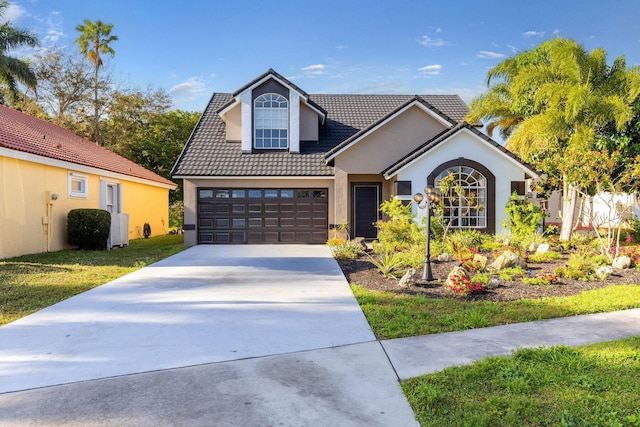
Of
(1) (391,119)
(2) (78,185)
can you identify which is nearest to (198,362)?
(2) (78,185)

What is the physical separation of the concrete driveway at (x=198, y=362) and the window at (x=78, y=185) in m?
8.49

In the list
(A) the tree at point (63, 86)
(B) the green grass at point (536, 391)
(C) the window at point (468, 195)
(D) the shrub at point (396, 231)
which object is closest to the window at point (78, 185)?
(D) the shrub at point (396, 231)

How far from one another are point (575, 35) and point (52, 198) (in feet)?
59.1

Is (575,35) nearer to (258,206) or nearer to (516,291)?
(516,291)

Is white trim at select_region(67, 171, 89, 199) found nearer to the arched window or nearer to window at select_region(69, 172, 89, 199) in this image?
window at select_region(69, 172, 89, 199)

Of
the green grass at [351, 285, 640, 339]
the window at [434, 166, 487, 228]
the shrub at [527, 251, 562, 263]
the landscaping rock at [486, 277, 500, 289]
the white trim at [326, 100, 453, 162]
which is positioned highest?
the white trim at [326, 100, 453, 162]

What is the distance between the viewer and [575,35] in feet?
48.8

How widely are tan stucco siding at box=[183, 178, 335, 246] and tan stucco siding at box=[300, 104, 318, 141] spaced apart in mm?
2428

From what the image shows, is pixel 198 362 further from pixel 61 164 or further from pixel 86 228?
pixel 61 164

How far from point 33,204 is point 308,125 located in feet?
34.1

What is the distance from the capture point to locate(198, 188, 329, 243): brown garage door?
1694 centimetres

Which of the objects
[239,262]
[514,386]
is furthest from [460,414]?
[239,262]

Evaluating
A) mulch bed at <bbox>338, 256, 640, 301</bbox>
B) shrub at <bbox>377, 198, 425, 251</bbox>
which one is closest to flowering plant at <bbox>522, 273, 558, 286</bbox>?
mulch bed at <bbox>338, 256, 640, 301</bbox>

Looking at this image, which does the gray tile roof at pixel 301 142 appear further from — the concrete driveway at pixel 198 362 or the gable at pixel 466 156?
the concrete driveway at pixel 198 362
